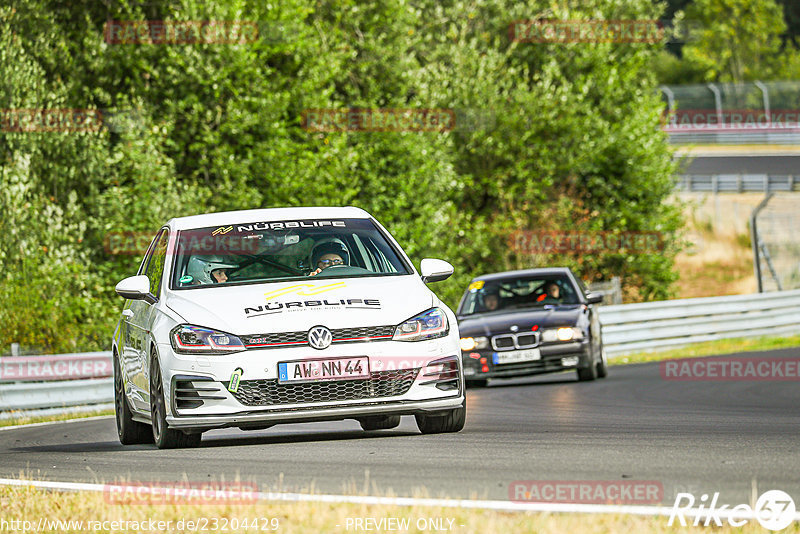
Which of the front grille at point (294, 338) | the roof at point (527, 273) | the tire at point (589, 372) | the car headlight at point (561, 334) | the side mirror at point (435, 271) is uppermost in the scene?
the side mirror at point (435, 271)

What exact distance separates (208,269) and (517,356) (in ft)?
26.6

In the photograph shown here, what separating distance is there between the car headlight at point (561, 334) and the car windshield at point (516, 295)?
1.00m

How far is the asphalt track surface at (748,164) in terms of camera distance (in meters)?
55.2

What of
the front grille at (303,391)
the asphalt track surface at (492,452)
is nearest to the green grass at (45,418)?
the asphalt track surface at (492,452)

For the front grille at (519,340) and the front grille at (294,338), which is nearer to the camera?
the front grille at (294,338)

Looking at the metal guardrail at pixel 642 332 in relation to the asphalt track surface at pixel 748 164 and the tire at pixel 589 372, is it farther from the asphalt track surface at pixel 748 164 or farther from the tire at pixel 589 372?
the asphalt track surface at pixel 748 164

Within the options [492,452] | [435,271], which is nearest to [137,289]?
[435,271]

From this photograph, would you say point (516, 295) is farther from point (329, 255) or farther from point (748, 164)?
point (748, 164)

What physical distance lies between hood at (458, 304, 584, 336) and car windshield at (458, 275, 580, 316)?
379 millimetres

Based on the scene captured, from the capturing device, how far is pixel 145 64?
2697 centimetres

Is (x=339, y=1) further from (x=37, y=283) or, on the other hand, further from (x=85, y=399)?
(x=85, y=399)

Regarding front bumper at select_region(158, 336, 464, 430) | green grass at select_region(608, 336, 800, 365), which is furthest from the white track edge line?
green grass at select_region(608, 336, 800, 365)

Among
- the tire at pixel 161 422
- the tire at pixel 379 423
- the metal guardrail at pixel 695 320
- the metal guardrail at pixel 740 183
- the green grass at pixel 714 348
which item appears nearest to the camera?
the tire at pixel 161 422

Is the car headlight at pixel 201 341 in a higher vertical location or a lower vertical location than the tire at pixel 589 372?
higher
